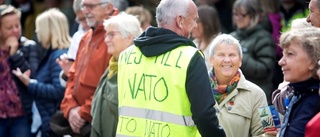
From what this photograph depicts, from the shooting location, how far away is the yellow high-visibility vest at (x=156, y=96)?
7.04 m

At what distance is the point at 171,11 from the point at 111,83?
6.32 feet

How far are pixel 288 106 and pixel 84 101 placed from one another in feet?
11.3

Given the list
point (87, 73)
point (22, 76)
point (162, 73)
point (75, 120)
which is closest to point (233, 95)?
point (162, 73)

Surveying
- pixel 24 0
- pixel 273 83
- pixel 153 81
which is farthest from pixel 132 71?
pixel 24 0

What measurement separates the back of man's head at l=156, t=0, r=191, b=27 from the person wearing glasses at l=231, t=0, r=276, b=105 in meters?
4.08

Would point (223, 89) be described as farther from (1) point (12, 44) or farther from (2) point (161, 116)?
(1) point (12, 44)

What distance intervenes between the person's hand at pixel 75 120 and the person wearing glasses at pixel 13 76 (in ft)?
3.45

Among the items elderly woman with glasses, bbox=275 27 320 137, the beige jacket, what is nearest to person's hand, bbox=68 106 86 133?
the beige jacket

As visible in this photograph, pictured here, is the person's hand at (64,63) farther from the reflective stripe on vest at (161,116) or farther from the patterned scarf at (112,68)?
the reflective stripe on vest at (161,116)

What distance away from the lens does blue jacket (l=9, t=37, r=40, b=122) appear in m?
10.9

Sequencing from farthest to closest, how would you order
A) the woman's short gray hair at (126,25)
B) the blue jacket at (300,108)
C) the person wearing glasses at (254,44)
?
→ the person wearing glasses at (254,44) < the woman's short gray hair at (126,25) < the blue jacket at (300,108)

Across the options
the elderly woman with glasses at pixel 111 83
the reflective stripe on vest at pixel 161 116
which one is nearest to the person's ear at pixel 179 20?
the reflective stripe on vest at pixel 161 116

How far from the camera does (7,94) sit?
420 inches

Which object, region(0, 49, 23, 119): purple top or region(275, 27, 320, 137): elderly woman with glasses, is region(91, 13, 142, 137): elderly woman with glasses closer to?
region(0, 49, 23, 119): purple top
